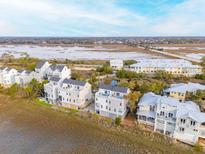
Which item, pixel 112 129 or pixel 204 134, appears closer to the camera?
pixel 204 134

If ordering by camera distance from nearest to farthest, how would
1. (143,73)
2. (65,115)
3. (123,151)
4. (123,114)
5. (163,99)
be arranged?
(123,151) < (163,99) < (123,114) < (65,115) < (143,73)

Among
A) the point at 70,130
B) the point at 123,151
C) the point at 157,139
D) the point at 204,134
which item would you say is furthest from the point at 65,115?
the point at 204,134

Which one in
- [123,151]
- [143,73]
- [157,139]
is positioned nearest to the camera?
[123,151]

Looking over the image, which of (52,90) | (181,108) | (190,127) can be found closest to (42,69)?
(52,90)

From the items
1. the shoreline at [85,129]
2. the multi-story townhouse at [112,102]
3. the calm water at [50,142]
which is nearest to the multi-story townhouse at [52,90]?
the shoreline at [85,129]

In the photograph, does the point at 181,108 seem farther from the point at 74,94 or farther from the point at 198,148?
the point at 74,94

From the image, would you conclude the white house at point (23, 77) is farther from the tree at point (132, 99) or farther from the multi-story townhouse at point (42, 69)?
the tree at point (132, 99)

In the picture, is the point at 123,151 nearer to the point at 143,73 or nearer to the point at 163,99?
the point at 163,99
